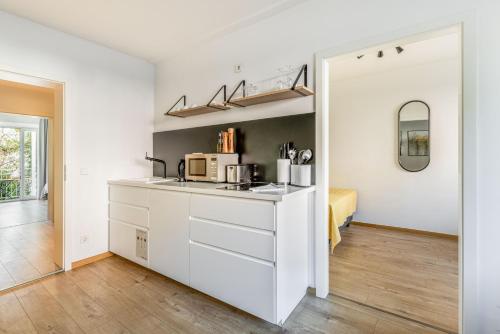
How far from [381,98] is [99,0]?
4070mm

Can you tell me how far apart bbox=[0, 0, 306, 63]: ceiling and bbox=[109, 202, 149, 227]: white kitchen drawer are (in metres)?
1.88

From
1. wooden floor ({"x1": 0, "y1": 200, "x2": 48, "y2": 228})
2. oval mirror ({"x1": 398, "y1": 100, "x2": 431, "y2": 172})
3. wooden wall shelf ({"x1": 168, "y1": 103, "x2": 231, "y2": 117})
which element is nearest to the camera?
wooden wall shelf ({"x1": 168, "y1": 103, "x2": 231, "y2": 117})

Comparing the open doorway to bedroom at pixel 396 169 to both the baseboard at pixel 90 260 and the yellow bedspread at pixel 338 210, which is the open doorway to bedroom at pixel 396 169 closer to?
the yellow bedspread at pixel 338 210

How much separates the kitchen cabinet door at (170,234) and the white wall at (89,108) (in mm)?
937

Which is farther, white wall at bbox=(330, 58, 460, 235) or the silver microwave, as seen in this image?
white wall at bbox=(330, 58, 460, 235)

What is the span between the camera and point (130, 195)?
103 inches

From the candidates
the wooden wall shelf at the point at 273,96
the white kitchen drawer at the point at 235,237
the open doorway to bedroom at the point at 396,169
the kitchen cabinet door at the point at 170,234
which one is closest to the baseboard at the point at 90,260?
the kitchen cabinet door at the point at 170,234

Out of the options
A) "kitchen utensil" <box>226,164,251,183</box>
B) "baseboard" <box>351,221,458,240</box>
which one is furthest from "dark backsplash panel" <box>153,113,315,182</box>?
"baseboard" <box>351,221,458,240</box>

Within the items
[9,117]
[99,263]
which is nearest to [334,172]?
[99,263]

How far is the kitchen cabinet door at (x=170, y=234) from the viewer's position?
212 centimetres

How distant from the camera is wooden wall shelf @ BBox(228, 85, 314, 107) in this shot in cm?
197

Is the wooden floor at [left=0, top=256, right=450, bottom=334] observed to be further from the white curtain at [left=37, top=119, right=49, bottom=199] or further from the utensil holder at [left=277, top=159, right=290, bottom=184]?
the white curtain at [left=37, top=119, right=49, bottom=199]

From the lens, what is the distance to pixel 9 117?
631cm

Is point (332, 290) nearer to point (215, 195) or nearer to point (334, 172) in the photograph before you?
point (215, 195)
